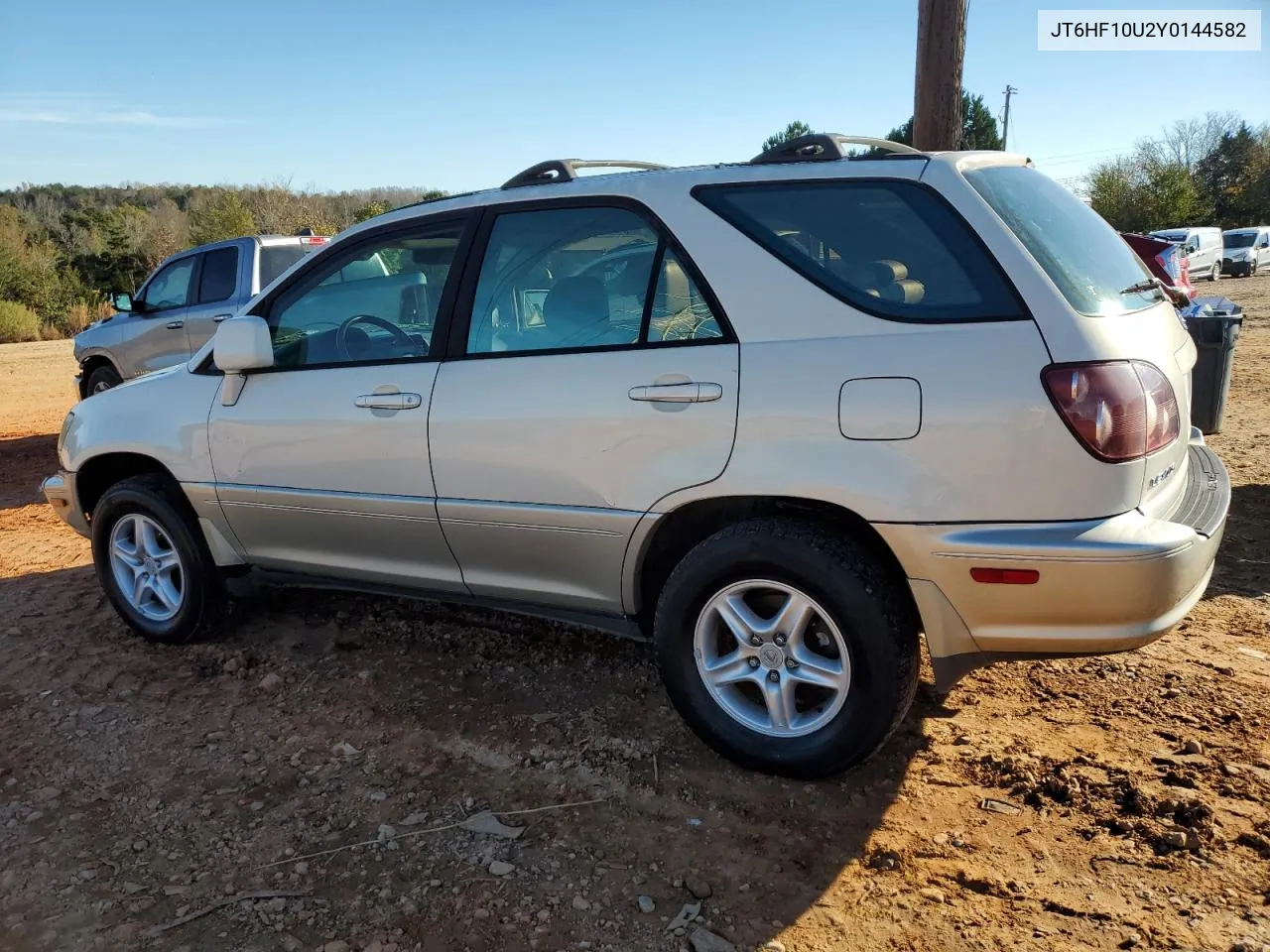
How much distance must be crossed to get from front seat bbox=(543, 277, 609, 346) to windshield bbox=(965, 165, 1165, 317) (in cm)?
120

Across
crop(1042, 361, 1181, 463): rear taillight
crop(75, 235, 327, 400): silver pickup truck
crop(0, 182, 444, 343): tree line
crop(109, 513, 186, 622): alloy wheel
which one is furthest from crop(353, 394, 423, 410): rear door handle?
crop(0, 182, 444, 343): tree line

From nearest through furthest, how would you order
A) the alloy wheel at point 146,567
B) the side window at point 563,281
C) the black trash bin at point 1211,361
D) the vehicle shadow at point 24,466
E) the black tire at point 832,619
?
the black tire at point 832,619
the side window at point 563,281
the alloy wheel at point 146,567
the black trash bin at point 1211,361
the vehicle shadow at point 24,466

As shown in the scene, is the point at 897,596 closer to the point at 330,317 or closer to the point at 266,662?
the point at 330,317

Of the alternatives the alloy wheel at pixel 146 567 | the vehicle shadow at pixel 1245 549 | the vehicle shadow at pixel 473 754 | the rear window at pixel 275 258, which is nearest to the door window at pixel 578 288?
the vehicle shadow at pixel 473 754

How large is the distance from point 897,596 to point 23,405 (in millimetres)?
13930

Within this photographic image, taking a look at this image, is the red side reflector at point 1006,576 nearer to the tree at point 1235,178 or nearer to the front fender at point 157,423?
the front fender at point 157,423

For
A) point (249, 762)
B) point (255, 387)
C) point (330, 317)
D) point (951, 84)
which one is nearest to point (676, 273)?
point (330, 317)

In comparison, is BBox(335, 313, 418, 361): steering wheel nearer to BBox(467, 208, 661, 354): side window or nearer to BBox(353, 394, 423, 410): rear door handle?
BBox(353, 394, 423, 410): rear door handle

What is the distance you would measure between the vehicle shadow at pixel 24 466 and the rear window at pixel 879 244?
22.9ft

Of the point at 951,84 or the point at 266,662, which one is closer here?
the point at 266,662

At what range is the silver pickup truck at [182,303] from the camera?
877 centimetres

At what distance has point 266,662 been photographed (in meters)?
4.11

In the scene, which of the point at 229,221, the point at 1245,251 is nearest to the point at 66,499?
the point at 1245,251

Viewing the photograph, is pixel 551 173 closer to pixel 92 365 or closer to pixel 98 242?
pixel 92 365
